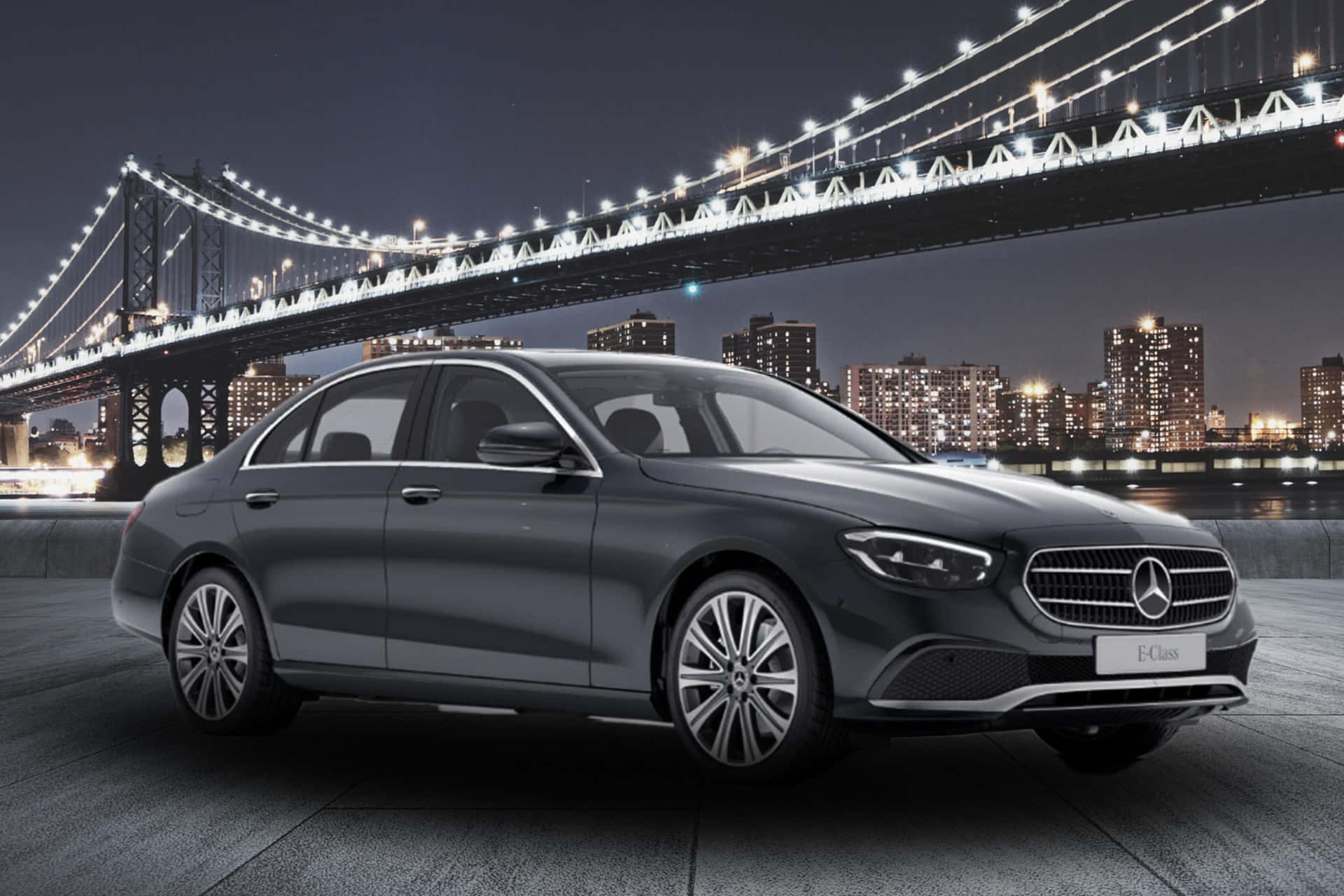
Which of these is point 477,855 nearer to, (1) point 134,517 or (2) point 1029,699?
(2) point 1029,699

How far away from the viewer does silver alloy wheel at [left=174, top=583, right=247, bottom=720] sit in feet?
20.6

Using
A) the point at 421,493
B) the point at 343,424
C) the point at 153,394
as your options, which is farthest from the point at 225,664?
the point at 153,394

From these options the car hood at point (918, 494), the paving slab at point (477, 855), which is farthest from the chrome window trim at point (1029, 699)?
the paving slab at point (477, 855)

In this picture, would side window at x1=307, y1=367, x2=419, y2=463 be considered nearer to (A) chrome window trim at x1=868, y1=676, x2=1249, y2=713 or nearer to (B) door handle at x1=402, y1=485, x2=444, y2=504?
(B) door handle at x1=402, y1=485, x2=444, y2=504

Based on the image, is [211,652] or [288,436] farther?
[288,436]

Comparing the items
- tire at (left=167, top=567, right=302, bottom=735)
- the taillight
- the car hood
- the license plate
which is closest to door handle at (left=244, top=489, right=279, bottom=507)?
tire at (left=167, top=567, right=302, bottom=735)

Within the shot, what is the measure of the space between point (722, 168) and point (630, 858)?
91595 millimetres

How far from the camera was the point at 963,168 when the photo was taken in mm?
71000

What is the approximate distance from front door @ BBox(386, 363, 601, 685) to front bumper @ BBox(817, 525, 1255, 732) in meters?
1.01

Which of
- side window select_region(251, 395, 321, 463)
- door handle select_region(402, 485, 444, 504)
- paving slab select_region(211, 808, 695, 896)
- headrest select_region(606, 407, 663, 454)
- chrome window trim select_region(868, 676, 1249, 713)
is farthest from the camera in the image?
side window select_region(251, 395, 321, 463)

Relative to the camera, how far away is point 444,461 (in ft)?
18.8

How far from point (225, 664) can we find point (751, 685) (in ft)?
8.40

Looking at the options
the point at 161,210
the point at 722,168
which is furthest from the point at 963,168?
the point at 161,210

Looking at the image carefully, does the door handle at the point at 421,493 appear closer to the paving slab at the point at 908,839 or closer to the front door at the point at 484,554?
the front door at the point at 484,554
